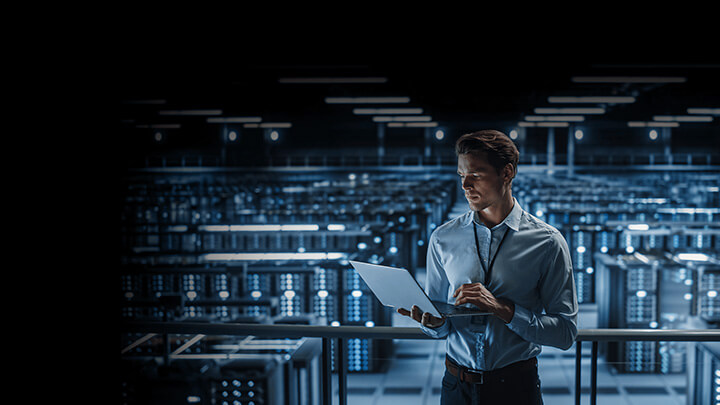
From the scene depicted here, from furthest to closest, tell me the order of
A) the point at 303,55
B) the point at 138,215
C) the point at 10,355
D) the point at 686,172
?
the point at 686,172 < the point at 138,215 < the point at 303,55 < the point at 10,355

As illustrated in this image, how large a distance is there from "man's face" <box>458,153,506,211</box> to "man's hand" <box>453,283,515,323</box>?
10.2 inches

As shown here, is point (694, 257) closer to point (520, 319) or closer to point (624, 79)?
point (520, 319)

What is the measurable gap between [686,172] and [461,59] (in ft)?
101

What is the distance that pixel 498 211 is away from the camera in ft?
5.35

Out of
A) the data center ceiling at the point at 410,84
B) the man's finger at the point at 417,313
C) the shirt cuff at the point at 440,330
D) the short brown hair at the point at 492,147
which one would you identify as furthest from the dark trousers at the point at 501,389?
the data center ceiling at the point at 410,84

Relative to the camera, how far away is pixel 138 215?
920 centimetres

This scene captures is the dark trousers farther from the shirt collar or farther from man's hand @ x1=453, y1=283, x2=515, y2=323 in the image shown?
the shirt collar

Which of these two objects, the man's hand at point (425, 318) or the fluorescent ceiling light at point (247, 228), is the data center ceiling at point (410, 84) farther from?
the fluorescent ceiling light at point (247, 228)

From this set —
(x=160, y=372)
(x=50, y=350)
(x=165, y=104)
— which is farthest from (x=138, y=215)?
(x=50, y=350)

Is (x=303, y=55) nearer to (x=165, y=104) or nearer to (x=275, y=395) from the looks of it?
(x=275, y=395)

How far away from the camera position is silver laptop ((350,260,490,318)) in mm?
1449

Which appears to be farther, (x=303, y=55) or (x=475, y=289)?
(x=303, y=55)

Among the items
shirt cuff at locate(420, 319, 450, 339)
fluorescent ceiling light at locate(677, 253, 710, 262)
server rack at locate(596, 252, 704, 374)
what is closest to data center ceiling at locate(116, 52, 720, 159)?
shirt cuff at locate(420, 319, 450, 339)

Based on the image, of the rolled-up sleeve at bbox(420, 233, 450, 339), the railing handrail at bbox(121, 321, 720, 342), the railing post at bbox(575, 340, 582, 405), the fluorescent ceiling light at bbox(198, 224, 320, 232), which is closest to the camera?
the rolled-up sleeve at bbox(420, 233, 450, 339)
